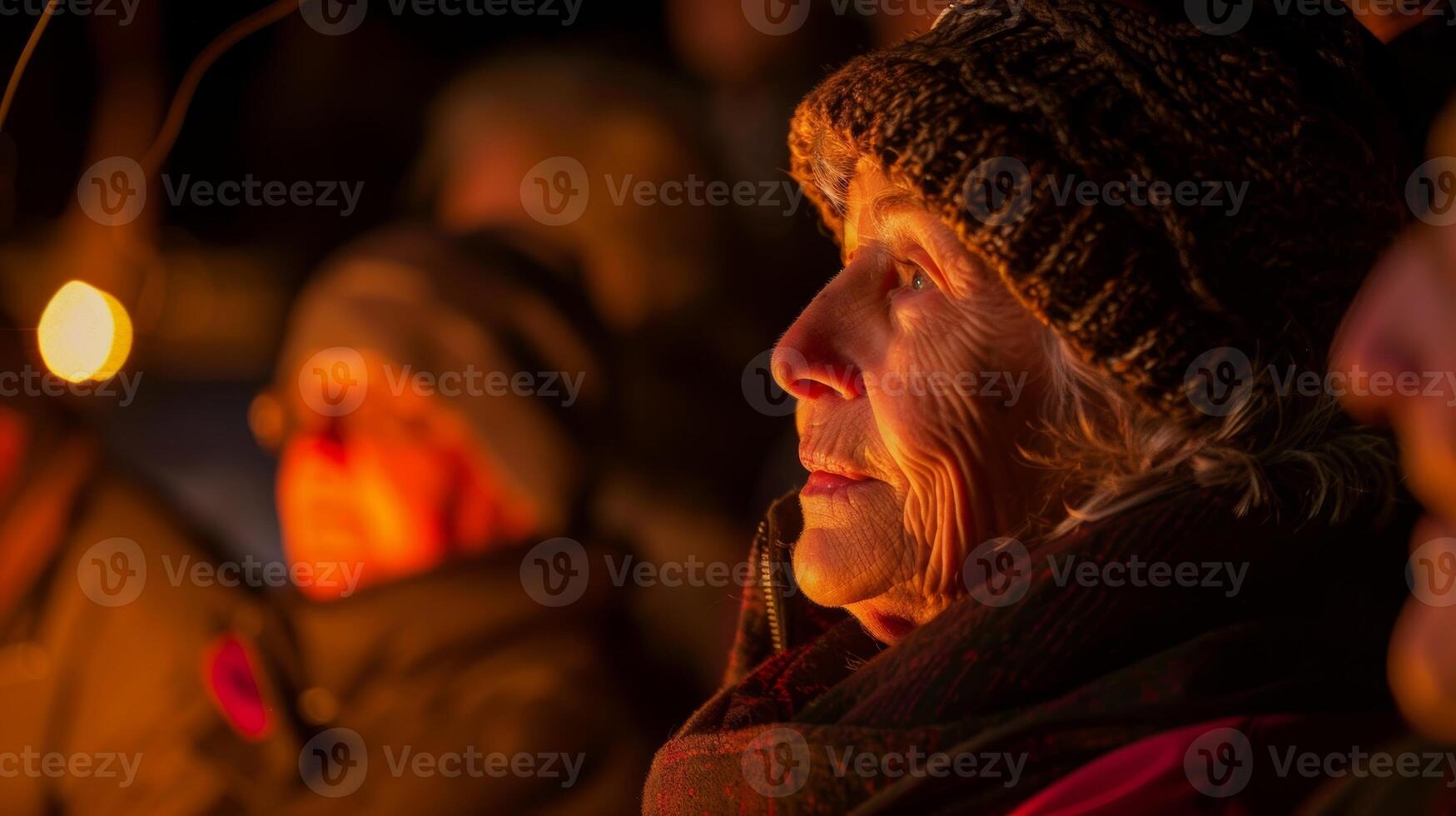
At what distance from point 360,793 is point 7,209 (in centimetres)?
185

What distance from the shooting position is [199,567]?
8.34 ft

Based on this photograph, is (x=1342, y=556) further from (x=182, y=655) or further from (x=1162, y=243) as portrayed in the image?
(x=182, y=655)

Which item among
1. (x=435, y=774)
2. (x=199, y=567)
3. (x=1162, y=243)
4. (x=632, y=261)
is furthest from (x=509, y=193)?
(x=1162, y=243)
